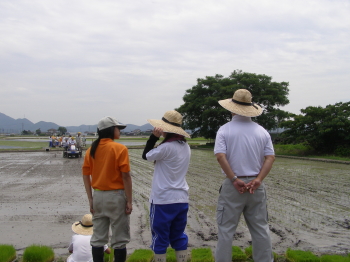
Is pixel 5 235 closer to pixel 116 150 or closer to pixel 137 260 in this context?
pixel 137 260

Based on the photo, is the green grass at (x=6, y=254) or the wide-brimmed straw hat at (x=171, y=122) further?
the green grass at (x=6, y=254)

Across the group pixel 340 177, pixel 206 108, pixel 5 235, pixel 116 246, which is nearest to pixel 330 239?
pixel 116 246

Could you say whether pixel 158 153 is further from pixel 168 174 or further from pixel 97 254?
pixel 97 254

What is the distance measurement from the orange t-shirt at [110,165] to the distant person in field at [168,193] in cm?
26

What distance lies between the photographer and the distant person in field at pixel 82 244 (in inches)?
146

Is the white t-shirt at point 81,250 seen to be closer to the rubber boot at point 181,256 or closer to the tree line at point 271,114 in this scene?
the rubber boot at point 181,256

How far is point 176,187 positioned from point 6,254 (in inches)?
83.0

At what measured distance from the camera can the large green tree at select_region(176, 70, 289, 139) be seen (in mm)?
33312

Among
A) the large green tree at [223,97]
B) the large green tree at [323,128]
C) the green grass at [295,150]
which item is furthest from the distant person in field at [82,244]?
the large green tree at [223,97]

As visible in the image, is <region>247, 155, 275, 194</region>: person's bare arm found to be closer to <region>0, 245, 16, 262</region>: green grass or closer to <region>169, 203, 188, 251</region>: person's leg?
<region>169, 203, 188, 251</region>: person's leg

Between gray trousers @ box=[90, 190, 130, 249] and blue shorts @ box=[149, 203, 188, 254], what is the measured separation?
0.30 meters

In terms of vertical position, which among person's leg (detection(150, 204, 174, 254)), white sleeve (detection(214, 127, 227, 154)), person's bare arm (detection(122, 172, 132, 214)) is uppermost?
white sleeve (detection(214, 127, 227, 154))

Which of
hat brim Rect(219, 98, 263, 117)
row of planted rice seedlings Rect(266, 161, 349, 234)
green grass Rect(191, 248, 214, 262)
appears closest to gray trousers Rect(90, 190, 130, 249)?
green grass Rect(191, 248, 214, 262)

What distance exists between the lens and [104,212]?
351cm
